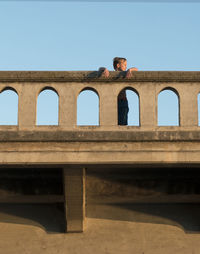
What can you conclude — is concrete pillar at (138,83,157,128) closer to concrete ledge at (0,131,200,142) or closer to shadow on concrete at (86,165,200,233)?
concrete ledge at (0,131,200,142)

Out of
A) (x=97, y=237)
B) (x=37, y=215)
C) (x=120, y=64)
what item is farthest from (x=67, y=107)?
(x=37, y=215)

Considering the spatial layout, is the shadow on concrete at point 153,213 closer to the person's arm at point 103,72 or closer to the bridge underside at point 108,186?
the bridge underside at point 108,186

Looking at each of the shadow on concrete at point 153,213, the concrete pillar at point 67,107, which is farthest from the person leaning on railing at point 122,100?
the shadow on concrete at point 153,213

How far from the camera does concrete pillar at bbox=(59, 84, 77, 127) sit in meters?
15.0

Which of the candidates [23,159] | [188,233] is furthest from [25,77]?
[188,233]

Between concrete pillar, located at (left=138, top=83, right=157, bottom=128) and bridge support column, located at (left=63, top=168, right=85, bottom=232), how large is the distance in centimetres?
211

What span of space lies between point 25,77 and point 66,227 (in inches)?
181

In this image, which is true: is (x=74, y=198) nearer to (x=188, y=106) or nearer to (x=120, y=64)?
(x=120, y=64)

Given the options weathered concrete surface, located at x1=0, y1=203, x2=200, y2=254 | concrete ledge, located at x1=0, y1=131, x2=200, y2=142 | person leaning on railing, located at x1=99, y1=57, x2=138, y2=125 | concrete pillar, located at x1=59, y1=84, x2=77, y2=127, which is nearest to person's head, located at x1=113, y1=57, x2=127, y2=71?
person leaning on railing, located at x1=99, y1=57, x2=138, y2=125

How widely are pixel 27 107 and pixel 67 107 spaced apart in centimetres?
100

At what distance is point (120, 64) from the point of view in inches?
642

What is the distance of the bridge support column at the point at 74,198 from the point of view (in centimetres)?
1575

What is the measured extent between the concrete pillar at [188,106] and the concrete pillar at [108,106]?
1.66m

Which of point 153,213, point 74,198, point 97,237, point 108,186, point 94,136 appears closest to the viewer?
point 94,136
